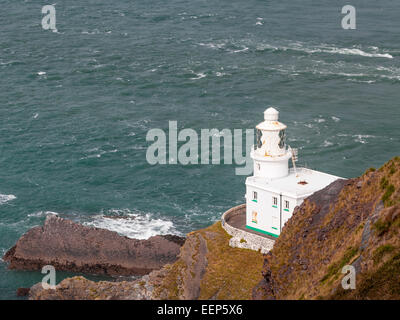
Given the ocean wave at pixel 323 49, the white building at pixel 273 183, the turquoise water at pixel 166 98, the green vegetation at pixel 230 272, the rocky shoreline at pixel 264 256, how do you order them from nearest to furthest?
the rocky shoreline at pixel 264 256, the green vegetation at pixel 230 272, the white building at pixel 273 183, the turquoise water at pixel 166 98, the ocean wave at pixel 323 49

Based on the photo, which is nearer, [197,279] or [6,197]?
[197,279]

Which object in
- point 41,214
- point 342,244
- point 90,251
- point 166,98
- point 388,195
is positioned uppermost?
point 388,195

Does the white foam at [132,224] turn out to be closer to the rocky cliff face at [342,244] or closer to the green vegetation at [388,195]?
the rocky cliff face at [342,244]

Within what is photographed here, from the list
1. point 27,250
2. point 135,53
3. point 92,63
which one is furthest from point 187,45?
point 27,250

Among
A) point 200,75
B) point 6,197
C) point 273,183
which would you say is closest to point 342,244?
point 273,183

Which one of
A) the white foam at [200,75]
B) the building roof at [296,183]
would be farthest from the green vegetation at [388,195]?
the white foam at [200,75]

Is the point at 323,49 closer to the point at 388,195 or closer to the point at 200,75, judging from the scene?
the point at 200,75

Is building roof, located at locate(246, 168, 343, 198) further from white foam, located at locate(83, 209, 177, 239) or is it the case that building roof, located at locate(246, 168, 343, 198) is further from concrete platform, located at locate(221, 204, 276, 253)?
white foam, located at locate(83, 209, 177, 239)
